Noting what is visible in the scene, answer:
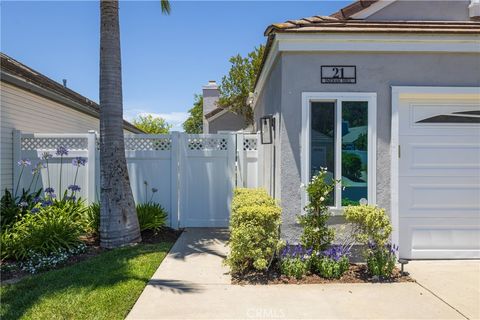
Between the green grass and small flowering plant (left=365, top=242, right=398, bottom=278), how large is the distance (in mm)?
3080

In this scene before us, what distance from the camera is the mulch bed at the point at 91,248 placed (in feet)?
16.7

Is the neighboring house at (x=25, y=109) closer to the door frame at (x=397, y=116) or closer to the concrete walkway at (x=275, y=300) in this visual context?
the concrete walkway at (x=275, y=300)

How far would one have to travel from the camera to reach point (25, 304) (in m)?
3.96

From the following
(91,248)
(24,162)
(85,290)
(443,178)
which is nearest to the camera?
(85,290)

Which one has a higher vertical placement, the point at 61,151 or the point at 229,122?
the point at 229,122

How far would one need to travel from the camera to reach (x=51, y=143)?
7949 millimetres

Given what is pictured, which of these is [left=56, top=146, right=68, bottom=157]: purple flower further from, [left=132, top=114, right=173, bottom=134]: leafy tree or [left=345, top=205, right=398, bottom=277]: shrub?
[left=132, top=114, right=173, bottom=134]: leafy tree

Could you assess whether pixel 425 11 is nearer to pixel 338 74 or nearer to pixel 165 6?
pixel 338 74

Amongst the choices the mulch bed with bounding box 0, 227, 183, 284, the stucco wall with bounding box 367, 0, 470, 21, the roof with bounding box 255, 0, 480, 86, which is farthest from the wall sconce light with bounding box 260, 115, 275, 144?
the mulch bed with bounding box 0, 227, 183, 284

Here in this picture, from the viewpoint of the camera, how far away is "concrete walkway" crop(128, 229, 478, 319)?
376 centimetres

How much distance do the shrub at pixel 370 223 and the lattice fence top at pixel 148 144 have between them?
4.54 meters

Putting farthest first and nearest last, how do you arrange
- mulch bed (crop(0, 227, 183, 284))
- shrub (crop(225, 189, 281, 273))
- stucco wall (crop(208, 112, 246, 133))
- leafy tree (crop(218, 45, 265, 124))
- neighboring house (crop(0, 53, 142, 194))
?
stucco wall (crop(208, 112, 246, 133)) → leafy tree (crop(218, 45, 265, 124)) → neighboring house (crop(0, 53, 142, 194)) → mulch bed (crop(0, 227, 183, 284)) → shrub (crop(225, 189, 281, 273))

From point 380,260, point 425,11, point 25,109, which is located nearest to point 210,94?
point 25,109

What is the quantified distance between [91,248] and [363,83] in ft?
17.7
